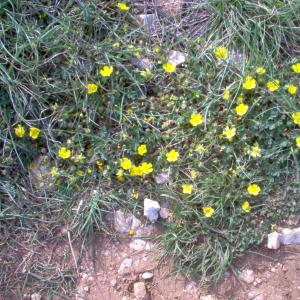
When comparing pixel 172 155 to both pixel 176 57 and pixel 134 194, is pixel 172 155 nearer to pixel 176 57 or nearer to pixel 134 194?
pixel 134 194

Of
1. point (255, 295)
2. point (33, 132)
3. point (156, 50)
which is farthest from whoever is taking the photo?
point (156, 50)

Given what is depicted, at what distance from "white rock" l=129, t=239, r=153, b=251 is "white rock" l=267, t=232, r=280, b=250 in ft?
2.16

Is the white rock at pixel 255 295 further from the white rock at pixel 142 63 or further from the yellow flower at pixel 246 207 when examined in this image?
the white rock at pixel 142 63

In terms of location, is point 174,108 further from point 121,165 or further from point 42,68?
point 42,68

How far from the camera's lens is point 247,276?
2725 millimetres

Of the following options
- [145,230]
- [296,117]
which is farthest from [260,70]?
[145,230]

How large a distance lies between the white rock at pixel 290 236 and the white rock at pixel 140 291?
80cm

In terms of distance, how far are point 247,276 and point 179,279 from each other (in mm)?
371

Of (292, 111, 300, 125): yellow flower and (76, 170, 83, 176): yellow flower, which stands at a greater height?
(292, 111, 300, 125): yellow flower

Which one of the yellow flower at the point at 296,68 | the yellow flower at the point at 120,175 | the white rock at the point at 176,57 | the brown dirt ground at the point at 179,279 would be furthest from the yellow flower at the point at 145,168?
the yellow flower at the point at 296,68

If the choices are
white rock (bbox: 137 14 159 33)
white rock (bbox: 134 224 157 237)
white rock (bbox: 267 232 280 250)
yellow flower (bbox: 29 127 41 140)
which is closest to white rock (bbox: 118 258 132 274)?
white rock (bbox: 134 224 157 237)

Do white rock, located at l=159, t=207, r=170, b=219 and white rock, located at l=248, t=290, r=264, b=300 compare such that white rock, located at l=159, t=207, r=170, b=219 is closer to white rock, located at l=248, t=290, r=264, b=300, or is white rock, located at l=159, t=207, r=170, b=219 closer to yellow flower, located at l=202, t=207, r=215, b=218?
yellow flower, located at l=202, t=207, r=215, b=218

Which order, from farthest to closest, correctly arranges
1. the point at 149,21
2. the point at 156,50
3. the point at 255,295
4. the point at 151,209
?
the point at 149,21 → the point at 156,50 → the point at 151,209 → the point at 255,295

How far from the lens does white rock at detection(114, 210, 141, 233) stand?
286cm
